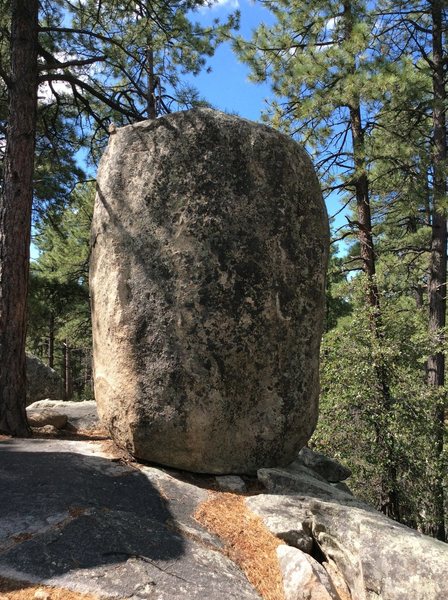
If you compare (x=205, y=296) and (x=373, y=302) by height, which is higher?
(x=373, y=302)

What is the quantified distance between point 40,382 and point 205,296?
10790mm

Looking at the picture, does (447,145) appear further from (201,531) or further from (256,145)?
(201,531)

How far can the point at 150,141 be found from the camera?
15.4 ft

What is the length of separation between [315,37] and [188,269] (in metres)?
7.59

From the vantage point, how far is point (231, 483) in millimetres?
4379

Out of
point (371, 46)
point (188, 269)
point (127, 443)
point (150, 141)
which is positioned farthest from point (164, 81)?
point (127, 443)

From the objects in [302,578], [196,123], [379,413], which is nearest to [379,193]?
[379,413]

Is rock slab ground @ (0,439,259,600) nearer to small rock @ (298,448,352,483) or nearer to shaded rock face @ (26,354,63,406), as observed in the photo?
small rock @ (298,448,352,483)

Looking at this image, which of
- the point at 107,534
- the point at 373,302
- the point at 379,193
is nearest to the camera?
the point at 107,534

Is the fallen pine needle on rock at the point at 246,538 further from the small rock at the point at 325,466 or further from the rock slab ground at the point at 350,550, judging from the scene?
the small rock at the point at 325,466

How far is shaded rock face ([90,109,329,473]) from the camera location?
14.3ft

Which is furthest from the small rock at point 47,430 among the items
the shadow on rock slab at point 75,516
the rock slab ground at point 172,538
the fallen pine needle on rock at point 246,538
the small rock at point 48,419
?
the fallen pine needle on rock at point 246,538

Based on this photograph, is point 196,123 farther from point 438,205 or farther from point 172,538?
point 438,205

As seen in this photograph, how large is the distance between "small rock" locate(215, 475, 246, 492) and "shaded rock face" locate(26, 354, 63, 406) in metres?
10.4
